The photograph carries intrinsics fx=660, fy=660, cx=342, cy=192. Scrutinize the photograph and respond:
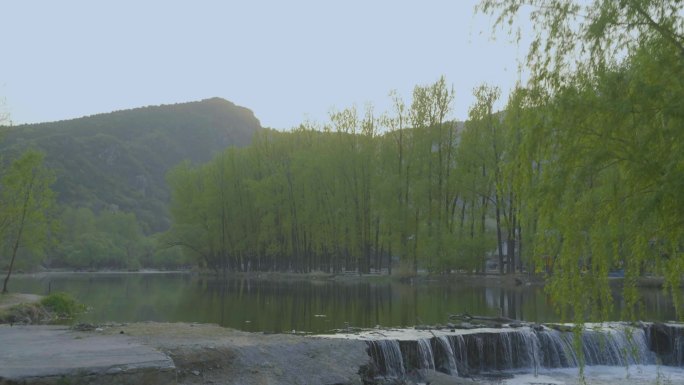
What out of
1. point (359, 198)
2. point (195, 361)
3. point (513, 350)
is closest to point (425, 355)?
point (513, 350)

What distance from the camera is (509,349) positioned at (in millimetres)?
19312

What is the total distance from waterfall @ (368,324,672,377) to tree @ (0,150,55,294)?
24850 millimetres

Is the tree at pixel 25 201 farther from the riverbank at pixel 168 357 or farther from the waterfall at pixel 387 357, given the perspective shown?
the waterfall at pixel 387 357

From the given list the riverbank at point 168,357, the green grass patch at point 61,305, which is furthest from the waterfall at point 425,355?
the green grass patch at point 61,305

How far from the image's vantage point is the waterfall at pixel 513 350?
56.5ft

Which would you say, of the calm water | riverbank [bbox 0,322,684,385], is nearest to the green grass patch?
the calm water

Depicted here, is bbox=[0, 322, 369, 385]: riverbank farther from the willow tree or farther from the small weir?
the willow tree

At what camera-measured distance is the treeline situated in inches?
2073

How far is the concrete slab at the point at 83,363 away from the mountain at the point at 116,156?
126777 mm

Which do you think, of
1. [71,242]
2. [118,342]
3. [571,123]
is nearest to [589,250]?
[571,123]

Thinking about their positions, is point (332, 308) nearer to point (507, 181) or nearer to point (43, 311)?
point (43, 311)

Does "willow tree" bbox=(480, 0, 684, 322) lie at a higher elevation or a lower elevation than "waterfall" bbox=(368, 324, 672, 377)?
higher

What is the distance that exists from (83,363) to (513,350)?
506 inches

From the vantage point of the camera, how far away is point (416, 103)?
56719 mm
